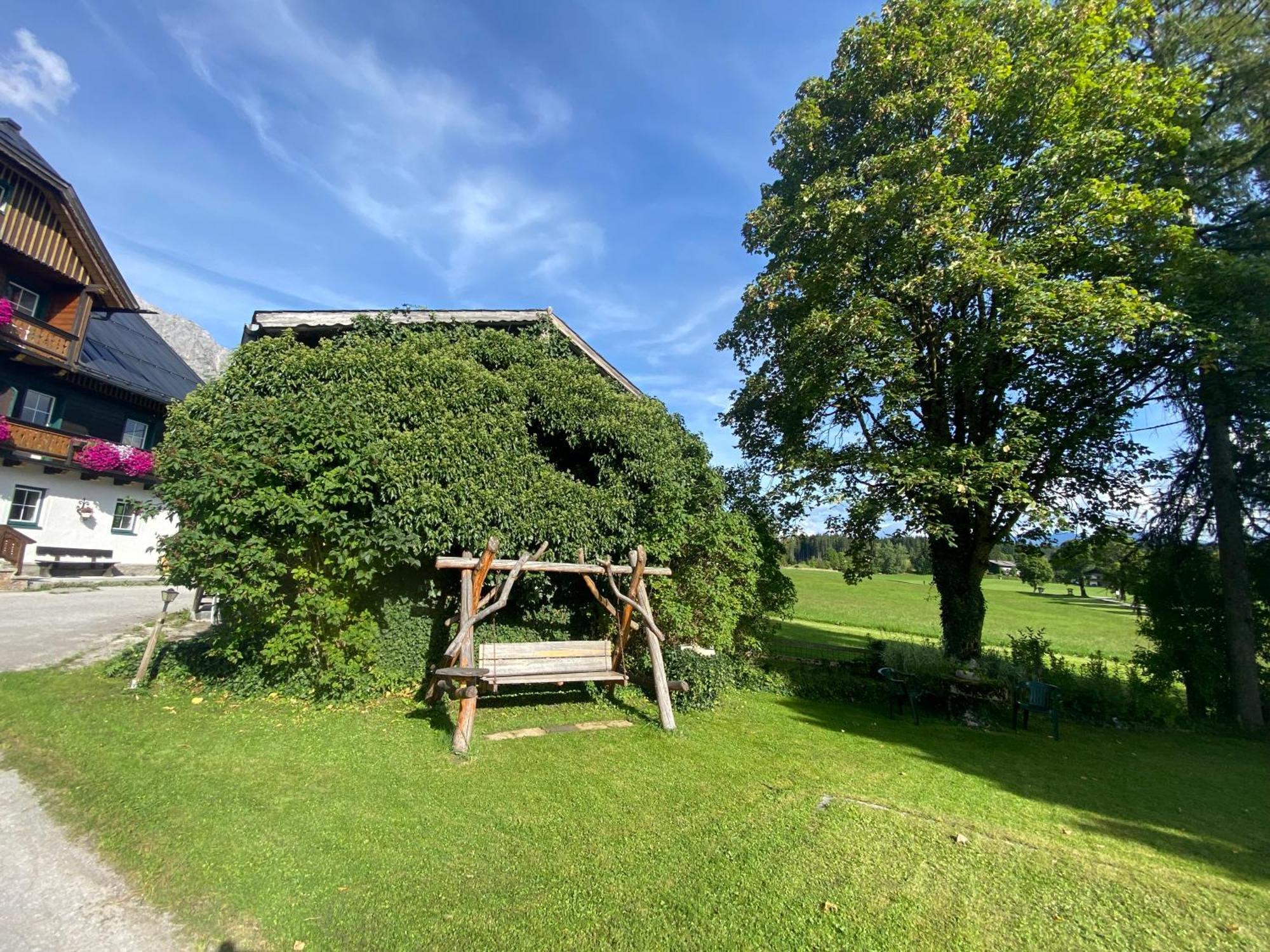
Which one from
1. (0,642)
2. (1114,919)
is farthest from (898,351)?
(0,642)

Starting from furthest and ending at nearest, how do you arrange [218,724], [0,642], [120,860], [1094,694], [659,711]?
[1094,694] < [0,642] < [659,711] < [218,724] < [120,860]

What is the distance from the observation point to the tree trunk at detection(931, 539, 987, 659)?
12.3m

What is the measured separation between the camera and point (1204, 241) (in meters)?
11.9

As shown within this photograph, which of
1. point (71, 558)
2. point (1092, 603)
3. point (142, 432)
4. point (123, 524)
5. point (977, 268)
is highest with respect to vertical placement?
point (977, 268)

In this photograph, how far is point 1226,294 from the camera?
1031 cm

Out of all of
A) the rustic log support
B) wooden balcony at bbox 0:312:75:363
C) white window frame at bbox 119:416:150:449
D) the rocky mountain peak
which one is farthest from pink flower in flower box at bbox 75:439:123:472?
the rocky mountain peak

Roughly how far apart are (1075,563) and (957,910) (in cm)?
1292

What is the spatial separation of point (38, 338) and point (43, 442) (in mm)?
→ 3665

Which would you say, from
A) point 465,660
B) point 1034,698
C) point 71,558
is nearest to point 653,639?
point 465,660

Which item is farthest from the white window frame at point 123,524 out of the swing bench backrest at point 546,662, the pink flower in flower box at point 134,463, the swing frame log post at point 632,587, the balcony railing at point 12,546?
the swing frame log post at point 632,587

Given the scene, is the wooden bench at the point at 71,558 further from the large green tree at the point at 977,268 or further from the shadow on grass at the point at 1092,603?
the shadow on grass at the point at 1092,603

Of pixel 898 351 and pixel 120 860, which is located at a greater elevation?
pixel 898 351

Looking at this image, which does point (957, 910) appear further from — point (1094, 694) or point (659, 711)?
point (1094, 694)

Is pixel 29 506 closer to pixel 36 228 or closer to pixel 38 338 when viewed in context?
pixel 38 338
